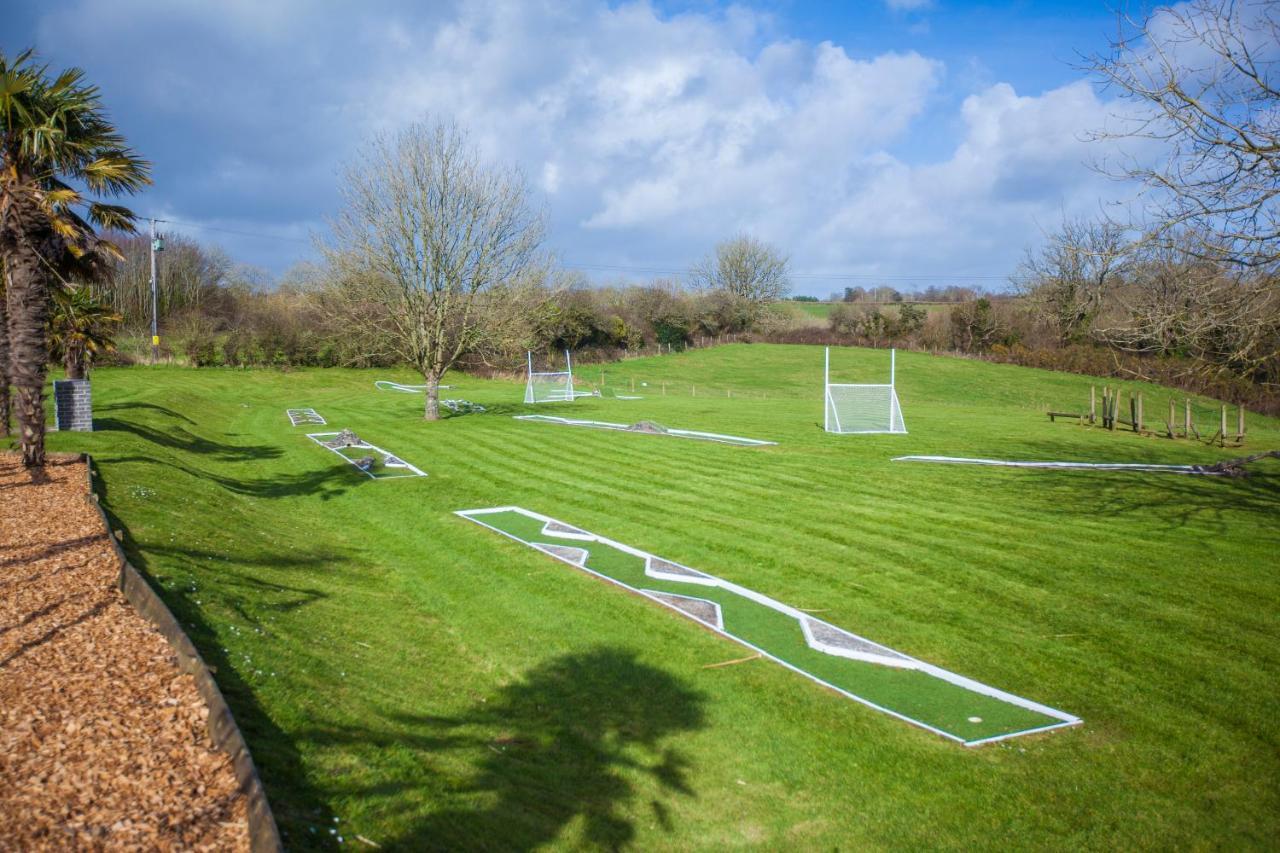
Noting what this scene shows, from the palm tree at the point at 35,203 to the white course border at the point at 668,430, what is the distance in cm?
1614

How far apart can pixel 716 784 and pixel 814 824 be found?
77cm

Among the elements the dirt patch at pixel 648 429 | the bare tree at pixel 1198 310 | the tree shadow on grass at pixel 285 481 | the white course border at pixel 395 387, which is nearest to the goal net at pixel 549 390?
the white course border at pixel 395 387

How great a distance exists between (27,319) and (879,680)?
44.7 feet

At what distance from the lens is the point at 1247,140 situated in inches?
353

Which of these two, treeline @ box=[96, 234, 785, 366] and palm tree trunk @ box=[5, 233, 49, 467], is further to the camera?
treeline @ box=[96, 234, 785, 366]

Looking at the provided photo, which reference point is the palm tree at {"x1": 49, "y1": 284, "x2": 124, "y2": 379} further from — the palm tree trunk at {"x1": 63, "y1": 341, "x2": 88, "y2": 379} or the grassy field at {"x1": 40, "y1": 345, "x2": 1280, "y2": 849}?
the grassy field at {"x1": 40, "y1": 345, "x2": 1280, "y2": 849}

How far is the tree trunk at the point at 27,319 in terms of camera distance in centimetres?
1205

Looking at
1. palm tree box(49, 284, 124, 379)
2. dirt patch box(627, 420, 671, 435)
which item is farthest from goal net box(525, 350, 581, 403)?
palm tree box(49, 284, 124, 379)

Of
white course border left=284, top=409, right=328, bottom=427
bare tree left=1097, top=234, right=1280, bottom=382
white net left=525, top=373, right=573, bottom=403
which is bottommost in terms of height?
white course border left=284, top=409, right=328, bottom=427

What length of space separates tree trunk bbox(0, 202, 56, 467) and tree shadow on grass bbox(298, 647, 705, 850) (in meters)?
10.1

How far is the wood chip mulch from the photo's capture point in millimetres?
3621

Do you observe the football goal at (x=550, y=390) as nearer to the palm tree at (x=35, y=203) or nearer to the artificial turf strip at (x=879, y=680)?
the palm tree at (x=35, y=203)

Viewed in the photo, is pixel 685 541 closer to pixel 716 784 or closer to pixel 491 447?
pixel 716 784

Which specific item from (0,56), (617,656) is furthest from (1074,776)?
(0,56)
